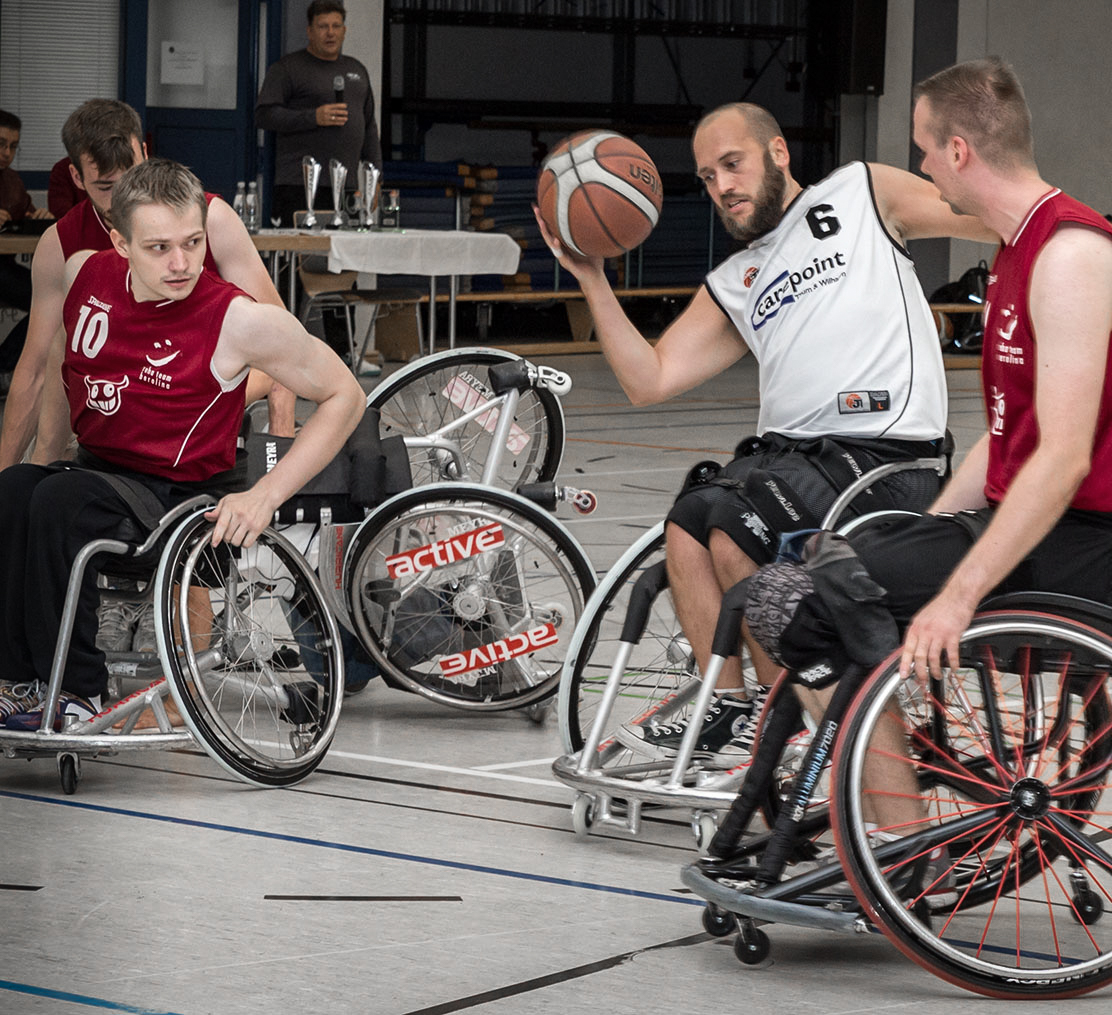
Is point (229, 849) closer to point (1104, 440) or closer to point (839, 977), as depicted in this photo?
point (839, 977)

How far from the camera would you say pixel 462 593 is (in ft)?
13.5

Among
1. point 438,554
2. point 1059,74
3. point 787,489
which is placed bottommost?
point 438,554

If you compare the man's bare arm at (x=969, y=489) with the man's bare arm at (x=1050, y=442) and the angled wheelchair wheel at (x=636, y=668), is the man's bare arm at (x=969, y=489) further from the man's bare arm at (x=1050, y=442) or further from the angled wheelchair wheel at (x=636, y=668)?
the angled wheelchair wheel at (x=636, y=668)

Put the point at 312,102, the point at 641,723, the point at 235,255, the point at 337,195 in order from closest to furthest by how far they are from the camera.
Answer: the point at 641,723 < the point at 235,255 < the point at 337,195 < the point at 312,102

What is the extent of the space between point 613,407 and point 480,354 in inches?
221

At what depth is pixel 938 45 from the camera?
1494 centimetres

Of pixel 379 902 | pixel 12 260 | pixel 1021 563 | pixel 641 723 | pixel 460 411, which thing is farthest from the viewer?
pixel 12 260

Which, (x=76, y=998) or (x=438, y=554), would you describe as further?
(x=438, y=554)

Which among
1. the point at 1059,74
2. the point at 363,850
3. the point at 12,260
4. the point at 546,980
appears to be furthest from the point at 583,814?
the point at 1059,74

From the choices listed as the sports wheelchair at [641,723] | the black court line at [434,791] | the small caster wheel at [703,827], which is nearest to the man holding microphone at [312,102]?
the black court line at [434,791]

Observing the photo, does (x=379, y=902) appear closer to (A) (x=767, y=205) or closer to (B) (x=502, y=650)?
(B) (x=502, y=650)

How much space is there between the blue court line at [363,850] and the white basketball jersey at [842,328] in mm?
1016

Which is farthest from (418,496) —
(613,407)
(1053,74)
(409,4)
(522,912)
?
(1053,74)

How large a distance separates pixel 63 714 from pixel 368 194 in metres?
5.98
